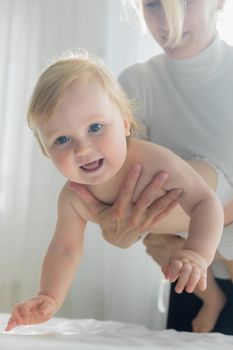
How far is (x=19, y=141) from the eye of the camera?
71.3 inches

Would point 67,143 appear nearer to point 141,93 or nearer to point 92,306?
point 141,93

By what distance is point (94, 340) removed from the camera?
2.31ft

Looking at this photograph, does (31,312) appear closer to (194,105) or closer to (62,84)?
(62,84)

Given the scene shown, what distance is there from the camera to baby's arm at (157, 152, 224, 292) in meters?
0.67

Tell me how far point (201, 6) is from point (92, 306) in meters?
1.07

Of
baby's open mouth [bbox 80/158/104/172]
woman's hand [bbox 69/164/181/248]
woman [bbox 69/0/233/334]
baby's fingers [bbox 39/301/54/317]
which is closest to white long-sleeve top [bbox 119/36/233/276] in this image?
woman [bbox 69/0/233/334]

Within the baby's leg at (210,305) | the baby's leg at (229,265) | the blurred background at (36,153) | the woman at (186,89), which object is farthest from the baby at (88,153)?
the blurred background at (36,153)

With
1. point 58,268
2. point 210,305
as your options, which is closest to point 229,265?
point 210,305

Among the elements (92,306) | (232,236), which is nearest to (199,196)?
(232,236)

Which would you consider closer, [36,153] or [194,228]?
[194,228]

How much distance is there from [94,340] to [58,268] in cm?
19

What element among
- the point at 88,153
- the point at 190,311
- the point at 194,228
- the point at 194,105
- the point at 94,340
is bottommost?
the point at 190,311

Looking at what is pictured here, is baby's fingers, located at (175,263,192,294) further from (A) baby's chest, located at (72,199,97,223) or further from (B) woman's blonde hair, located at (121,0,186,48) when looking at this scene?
(B) woman's blonde hair, located at (121,0,186,48)

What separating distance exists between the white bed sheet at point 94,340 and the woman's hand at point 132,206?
183 mm
